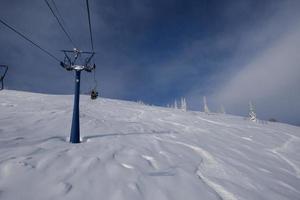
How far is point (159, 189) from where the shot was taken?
4.62 meters

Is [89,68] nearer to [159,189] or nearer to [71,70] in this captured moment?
[71,70]

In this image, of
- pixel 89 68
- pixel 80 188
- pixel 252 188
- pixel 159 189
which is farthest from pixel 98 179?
pixel 89 68

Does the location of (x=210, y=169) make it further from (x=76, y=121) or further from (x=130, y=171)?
(x=76, y=121)

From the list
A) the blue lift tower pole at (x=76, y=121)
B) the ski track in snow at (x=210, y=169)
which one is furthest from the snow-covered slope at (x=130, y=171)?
the blue lift tower pole at (x=76, y=121)

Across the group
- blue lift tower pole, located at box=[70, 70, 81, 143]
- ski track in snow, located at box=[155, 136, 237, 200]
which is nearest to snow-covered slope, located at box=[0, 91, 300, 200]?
ski track in snow, located at box=[155, 136, 237, 200]

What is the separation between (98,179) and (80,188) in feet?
1.87

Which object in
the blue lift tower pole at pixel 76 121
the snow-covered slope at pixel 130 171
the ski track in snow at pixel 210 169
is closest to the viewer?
the snow-covered slope at pixel 130 171

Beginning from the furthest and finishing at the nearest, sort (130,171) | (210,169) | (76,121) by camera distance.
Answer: (76,121) → (210,169) → (130,171)

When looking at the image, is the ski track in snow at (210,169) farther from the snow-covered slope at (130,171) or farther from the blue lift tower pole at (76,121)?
the blue lift tower pole at (76,121)

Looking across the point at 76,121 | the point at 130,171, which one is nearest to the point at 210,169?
the point at 130,171

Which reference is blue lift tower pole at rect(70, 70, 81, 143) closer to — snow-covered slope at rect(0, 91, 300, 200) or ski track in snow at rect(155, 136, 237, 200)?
snow-covered slope at rect(0, 91, 300, 200)

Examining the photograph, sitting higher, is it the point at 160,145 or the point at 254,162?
the point at 160,145

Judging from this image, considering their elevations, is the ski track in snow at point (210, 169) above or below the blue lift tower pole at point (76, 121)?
below

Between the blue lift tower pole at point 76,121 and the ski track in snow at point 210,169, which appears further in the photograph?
the blue lift tower pole at point 76,121
